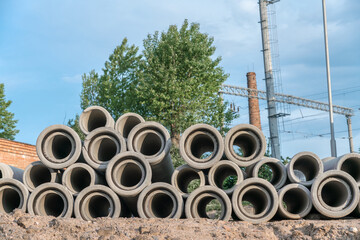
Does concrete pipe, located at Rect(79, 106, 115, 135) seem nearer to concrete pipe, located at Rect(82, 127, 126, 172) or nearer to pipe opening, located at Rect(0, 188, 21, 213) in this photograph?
concrete pipe, located at Rect(82, 127, 126, 172)

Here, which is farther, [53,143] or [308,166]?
[308,166]

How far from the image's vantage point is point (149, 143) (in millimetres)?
9477

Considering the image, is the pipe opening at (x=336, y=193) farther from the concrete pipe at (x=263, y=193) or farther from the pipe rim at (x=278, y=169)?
the concrete pipe at (x=263, y=193)

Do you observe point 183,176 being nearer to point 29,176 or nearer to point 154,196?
point 154,196

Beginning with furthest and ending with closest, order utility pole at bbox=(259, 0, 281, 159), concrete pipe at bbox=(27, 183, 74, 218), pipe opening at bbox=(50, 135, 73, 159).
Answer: utility pole at bbox=(259, 0, 281, 159), pipe opening at bbox=(50, 135, 73, 159), concrete pipe at bbox=(27, 183, 74, 218)


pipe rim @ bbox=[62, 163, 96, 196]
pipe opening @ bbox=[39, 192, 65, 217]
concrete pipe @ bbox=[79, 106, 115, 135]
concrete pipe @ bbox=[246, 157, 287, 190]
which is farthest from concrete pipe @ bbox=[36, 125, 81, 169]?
concrete pipe @ bbox=[246, 157, 287, 190]

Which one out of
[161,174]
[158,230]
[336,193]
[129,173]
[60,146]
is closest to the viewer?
[158,230]

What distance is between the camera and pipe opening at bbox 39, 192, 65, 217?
8602 mm

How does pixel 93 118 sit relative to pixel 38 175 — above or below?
above

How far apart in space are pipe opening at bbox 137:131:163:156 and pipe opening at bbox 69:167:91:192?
4.10ft

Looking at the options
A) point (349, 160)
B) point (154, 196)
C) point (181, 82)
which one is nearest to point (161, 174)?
point (154, 196)

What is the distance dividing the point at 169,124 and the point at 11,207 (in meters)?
13.1

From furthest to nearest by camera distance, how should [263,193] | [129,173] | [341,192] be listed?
[129,173], [341,192], [263,193]

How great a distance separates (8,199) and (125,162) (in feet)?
9.58
